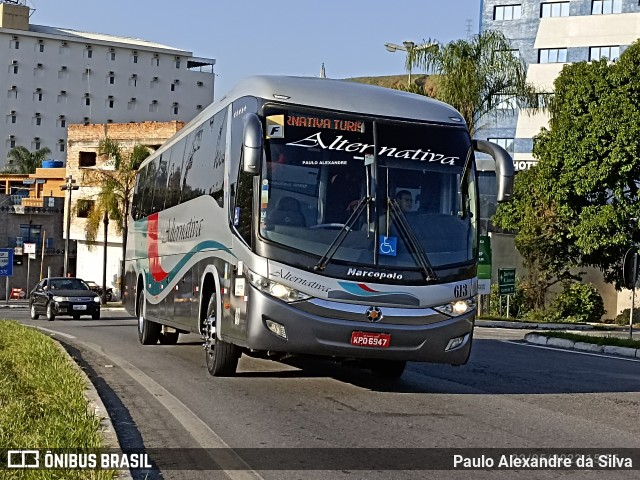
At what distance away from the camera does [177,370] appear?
15625 millimetres

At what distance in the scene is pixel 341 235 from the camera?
12.2 meters

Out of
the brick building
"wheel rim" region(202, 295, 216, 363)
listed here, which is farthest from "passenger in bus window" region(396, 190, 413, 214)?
the brick building

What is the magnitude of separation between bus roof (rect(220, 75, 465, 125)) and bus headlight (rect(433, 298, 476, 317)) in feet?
7.32

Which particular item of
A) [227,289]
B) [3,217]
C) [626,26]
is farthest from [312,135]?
[3,217]

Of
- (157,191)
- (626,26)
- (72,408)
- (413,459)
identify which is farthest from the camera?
(626,26)

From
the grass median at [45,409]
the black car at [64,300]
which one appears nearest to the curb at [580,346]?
the grass median at [45,409]

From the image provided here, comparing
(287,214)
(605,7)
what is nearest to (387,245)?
(287,214)

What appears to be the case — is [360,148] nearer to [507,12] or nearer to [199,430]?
[199,430]

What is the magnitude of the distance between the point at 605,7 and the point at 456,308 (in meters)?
62.9

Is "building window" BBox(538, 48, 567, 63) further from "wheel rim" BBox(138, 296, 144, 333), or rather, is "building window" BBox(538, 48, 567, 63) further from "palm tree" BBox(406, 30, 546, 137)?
"wheel rim" BBox(138, 296, 144, 333)

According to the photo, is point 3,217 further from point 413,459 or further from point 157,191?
point 413,459

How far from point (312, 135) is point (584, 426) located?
14.8ft

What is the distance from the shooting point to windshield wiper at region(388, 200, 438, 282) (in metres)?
12.2

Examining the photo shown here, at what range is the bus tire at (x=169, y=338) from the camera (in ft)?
69.6
